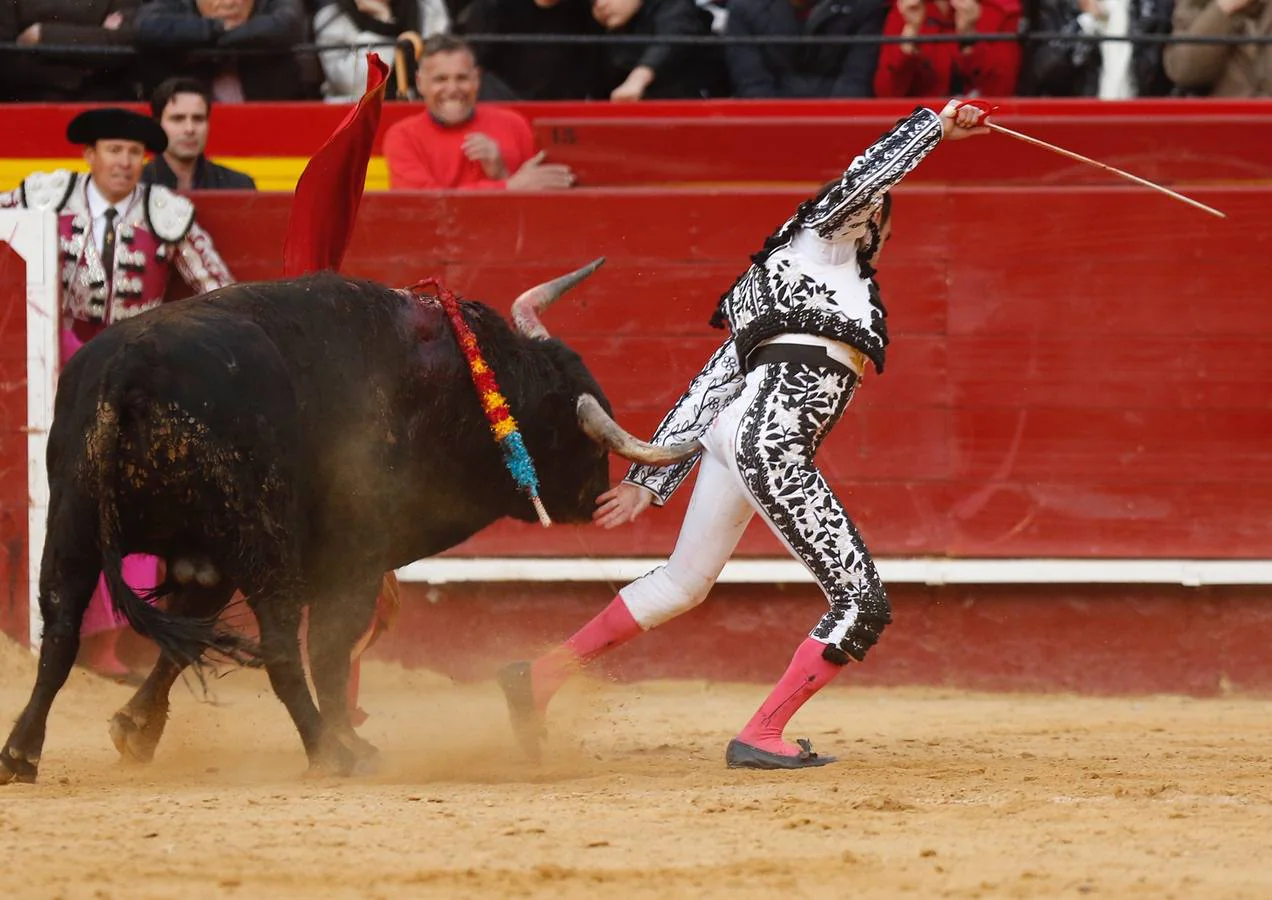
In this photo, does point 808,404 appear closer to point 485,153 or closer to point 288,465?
point 288,465

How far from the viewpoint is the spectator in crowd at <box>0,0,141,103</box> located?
7.46 metres

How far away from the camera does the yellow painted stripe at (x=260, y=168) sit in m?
7.17

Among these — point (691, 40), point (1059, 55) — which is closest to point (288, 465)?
point (691, 40)

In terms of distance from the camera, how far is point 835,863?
3311mm

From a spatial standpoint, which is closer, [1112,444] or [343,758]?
[343,758]

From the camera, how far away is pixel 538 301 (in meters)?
5.15

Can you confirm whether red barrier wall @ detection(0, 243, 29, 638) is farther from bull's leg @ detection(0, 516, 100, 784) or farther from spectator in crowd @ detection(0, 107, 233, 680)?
bull's leg @ detection(0, 516, 100, 784)

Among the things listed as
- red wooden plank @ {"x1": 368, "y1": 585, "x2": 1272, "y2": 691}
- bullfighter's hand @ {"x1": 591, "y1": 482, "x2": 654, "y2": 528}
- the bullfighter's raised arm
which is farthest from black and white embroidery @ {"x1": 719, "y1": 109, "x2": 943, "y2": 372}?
red wooden plank @ {"x1": 368, "y1": 585, "x2": 1272, "y2": 691}

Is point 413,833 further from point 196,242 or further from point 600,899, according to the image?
point 196,242

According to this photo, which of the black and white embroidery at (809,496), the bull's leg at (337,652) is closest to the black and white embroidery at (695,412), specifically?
the black and white embroidery at (809,496)

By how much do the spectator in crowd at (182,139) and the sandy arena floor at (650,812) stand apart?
1686 mm

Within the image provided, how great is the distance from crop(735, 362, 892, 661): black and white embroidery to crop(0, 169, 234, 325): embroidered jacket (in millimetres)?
2212

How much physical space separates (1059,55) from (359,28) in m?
2.42

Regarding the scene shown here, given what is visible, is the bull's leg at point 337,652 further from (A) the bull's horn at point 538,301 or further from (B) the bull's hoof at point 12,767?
(A) the bull's horn at point 538,301
